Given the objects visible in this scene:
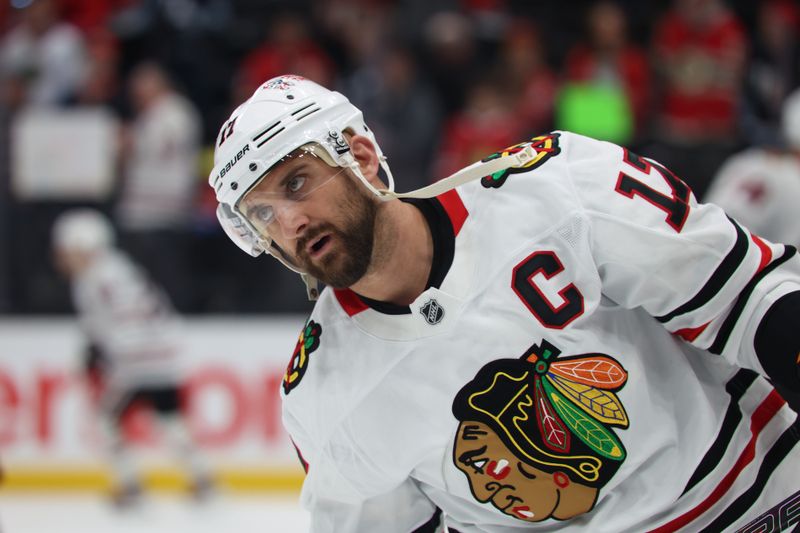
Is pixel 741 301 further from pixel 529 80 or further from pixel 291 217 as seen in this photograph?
pixel 529 80

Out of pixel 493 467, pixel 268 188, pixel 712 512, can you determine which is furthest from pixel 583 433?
pixel 268 188

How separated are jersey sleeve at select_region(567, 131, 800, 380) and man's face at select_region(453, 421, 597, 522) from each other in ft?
1.03

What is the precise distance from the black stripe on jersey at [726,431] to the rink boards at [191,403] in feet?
13.1

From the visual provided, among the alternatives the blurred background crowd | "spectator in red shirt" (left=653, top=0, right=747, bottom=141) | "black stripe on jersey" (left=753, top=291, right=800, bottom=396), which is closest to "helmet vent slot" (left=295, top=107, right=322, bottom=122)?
"black stripe on jersey" (left=753, top=291, right=800, bottom=396)

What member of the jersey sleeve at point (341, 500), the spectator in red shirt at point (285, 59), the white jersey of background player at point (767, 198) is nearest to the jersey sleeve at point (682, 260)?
the jersey sleeve at point (341, 500)

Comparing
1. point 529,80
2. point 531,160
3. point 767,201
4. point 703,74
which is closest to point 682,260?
point 531,160

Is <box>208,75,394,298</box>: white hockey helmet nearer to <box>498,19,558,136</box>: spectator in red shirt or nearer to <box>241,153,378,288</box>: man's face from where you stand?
<box>241,153,378,288</box>: man's face

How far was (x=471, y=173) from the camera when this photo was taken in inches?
64.8

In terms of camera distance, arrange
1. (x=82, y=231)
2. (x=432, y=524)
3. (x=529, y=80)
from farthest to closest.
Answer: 1. (x=529, y=80)
2. (x=82, y=231)
3. (x=432, y=524)

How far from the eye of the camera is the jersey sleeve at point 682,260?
5.36 ft

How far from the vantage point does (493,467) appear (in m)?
1.73

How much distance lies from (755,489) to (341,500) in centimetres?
71

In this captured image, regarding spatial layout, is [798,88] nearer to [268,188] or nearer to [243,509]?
[243,509]

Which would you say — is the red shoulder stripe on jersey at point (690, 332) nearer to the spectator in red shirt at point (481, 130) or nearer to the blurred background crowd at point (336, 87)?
the blurred background crowd at point (336, 87)
